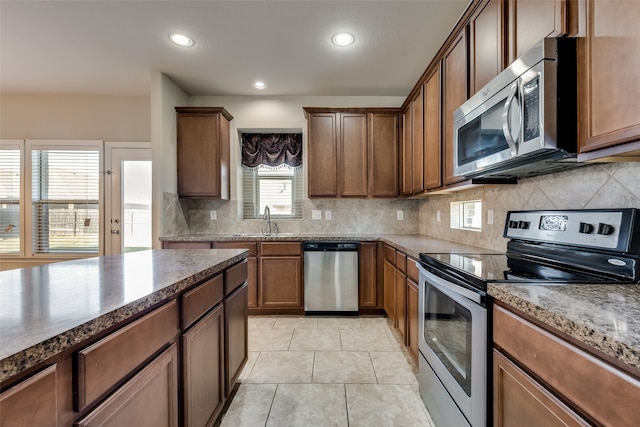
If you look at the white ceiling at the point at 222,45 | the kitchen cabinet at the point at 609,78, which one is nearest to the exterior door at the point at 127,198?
the white ceiling at the point at 222,45

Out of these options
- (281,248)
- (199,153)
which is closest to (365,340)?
(281,248)

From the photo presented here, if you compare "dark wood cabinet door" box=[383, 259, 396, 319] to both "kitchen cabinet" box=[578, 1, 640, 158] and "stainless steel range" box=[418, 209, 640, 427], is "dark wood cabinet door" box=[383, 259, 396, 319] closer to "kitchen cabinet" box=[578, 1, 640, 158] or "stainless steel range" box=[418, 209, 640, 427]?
"stainless steel range" box=[418, 209, 640, 427]

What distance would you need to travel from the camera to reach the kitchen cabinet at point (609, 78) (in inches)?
34.3

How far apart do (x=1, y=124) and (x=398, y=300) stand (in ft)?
17.6

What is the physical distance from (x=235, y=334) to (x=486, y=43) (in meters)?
2.29

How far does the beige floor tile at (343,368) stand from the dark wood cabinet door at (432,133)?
1.54 meters

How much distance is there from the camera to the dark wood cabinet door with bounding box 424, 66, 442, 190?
7.55 feet

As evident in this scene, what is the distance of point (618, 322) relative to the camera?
0.66 metres

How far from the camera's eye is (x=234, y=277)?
174 centimetres

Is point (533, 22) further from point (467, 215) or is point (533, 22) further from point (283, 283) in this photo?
point (283, 283)

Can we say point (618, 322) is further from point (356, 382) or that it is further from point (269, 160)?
point (269, 160)

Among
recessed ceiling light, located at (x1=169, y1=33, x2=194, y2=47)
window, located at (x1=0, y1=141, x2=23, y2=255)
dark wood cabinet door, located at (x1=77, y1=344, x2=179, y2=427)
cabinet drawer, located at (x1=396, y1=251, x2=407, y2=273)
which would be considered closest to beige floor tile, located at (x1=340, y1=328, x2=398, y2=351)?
cabinet drawer, located at (x1=396, y1=251, x2=407, y2=273)

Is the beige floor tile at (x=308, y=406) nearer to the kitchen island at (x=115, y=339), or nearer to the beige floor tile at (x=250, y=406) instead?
the beige floor tile at (x=250, y=406)

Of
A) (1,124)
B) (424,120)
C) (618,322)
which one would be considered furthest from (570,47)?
(1,124)
